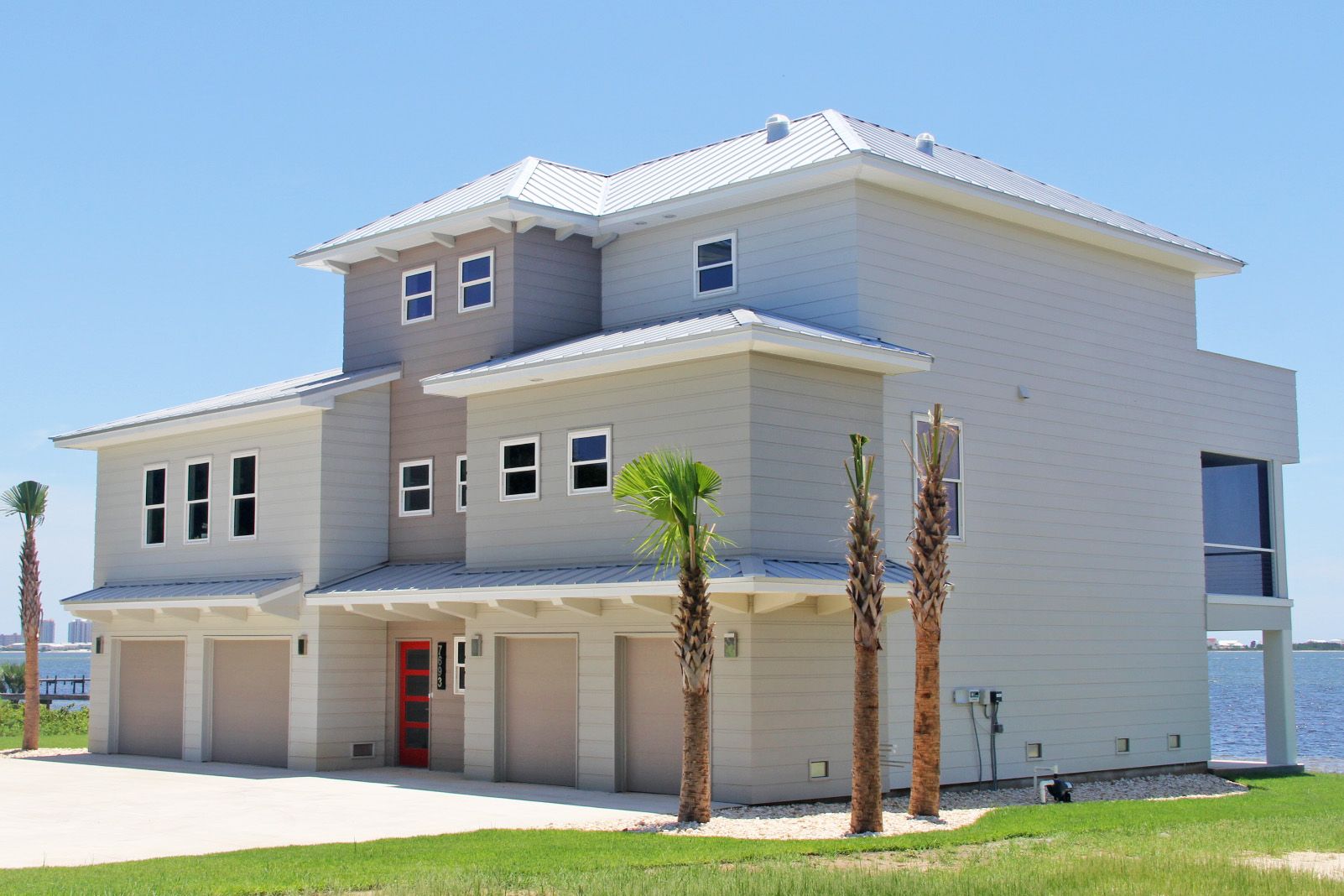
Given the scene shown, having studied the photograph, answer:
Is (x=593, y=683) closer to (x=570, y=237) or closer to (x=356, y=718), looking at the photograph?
(x=356, y=718)

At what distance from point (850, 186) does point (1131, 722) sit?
9.94m

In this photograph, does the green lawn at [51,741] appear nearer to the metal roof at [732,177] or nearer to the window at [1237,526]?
the metal roof at [732,177]

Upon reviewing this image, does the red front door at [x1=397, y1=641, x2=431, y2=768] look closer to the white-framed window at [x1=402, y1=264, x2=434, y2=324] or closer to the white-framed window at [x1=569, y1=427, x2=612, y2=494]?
the white-framed window at [x1=569, y1=427, x2=612, y2=494]

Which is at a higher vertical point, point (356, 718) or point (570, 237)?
point (570, 237)

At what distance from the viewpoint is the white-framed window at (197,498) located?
27594mm

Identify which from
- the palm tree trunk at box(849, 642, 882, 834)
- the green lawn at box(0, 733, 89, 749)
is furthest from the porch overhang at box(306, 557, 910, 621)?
the green lawn at box(0, 733, 89, 749)

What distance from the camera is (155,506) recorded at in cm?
2856

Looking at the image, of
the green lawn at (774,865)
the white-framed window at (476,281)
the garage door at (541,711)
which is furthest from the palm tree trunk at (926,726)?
the white-framed window at (476,281)

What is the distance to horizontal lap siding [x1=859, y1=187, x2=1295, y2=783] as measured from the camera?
21922 millimetres

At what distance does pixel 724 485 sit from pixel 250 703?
1121 centimetres

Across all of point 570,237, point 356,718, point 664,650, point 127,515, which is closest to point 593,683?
point 664,650

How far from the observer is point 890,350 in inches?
806

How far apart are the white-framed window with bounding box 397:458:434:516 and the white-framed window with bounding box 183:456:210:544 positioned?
3967 mm

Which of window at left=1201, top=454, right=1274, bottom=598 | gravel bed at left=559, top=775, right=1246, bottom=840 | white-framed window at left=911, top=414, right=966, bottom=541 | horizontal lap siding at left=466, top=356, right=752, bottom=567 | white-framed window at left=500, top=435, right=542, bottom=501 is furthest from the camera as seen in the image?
window at left=1201, top=454, right=1274, bottom=598
